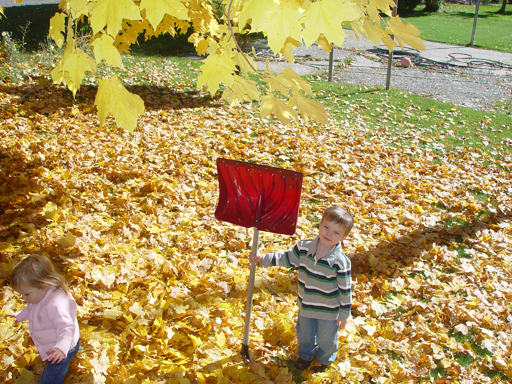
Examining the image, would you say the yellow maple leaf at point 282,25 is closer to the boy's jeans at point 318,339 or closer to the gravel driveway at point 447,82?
the boy's jeans at point 318,339

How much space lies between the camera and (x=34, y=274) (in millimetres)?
1996

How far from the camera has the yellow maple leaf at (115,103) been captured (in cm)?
187

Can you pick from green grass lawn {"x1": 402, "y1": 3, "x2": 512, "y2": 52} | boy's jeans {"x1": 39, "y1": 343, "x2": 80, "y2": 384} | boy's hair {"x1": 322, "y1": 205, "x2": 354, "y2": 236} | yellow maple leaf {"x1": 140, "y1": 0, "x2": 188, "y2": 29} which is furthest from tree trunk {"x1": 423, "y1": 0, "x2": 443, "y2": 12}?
boy's jeans {"x1": 39, "y1": 343, "x2": 80, "y2": 384}

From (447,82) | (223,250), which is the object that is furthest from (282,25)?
(447,82)

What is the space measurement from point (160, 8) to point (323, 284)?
67.3 inches

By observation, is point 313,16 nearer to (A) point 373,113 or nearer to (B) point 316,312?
(B) point 316,312

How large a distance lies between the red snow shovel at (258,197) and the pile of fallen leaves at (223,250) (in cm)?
98

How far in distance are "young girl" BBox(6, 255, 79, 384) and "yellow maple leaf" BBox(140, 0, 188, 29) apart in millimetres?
1368

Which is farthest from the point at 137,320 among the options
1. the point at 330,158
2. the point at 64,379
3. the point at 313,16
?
the point at 330,158

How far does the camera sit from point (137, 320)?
2.72 metres

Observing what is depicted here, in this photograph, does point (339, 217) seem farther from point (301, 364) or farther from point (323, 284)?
point (301, 364)

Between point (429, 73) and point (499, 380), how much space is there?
11699mm

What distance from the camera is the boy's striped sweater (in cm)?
228

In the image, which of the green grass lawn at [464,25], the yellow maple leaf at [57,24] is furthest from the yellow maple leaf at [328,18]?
the green grass lawn at [464,25]
